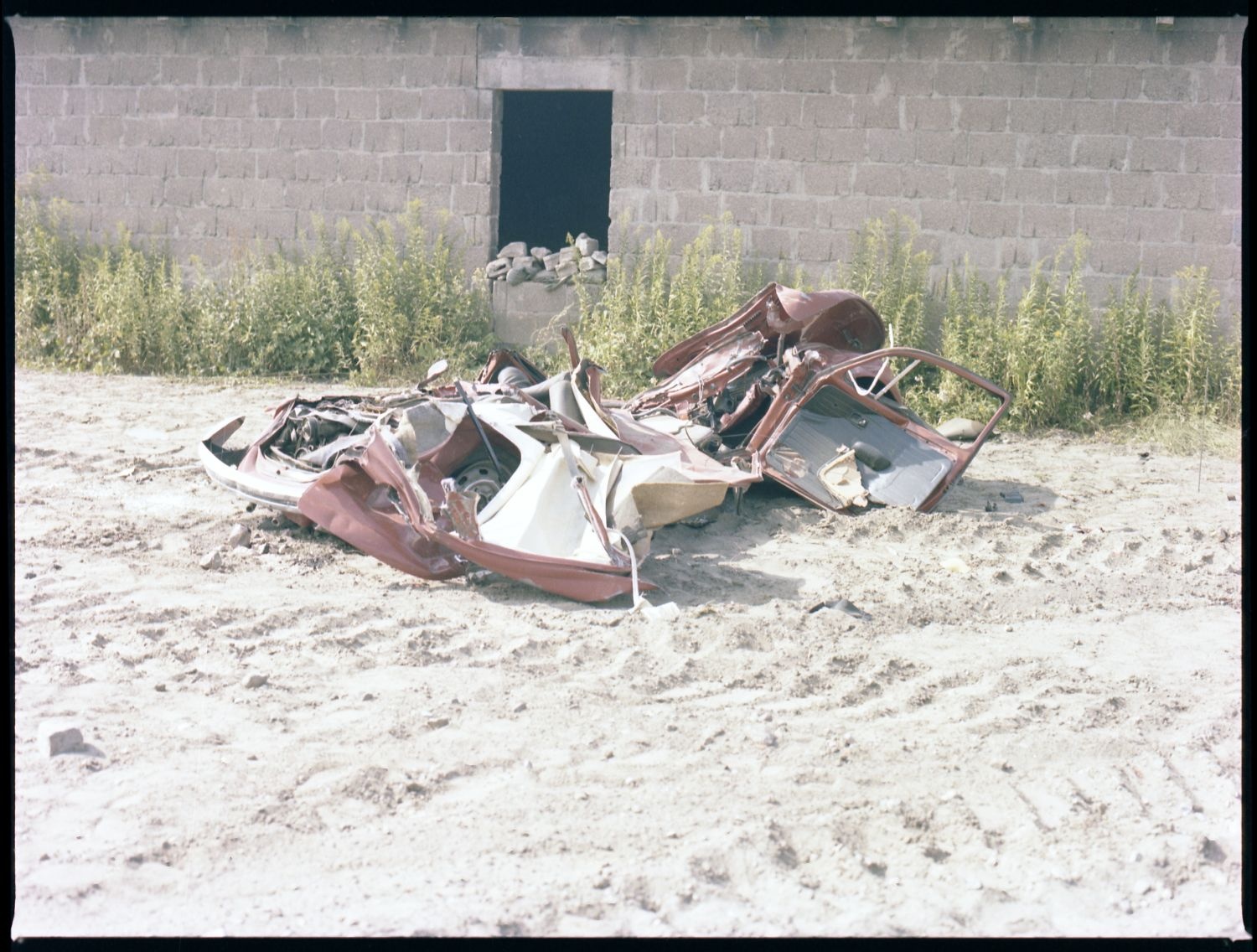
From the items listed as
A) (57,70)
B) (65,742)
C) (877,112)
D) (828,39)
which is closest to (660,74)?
(828,39)

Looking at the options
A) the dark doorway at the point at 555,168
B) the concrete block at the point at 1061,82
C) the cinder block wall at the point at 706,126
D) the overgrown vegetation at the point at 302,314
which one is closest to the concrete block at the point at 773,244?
the cinder block wall at the point at 706,126

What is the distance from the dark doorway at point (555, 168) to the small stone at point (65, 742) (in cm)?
1295

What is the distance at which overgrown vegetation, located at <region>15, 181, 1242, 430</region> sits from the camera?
10.6 m

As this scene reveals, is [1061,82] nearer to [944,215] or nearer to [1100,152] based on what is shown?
[1100,152]

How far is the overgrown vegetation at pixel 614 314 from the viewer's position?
10.6 m

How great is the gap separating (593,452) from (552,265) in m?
6.01

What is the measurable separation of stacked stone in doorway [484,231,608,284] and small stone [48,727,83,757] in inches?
329

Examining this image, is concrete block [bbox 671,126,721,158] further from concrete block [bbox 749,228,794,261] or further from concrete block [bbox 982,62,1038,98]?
concrete block [bbox 982,62,1038,98]

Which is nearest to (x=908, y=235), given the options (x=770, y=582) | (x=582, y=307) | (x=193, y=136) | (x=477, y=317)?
(x=582, y=307)

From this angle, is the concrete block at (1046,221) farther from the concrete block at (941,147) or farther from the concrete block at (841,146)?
the concrete block at (841,146)

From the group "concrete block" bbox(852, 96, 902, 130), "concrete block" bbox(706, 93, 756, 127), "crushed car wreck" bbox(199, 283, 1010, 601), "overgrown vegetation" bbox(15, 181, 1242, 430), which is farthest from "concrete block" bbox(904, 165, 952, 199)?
"crushed car wreck" bbox(199, 283, 1010, 601)

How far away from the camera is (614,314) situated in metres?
11.4

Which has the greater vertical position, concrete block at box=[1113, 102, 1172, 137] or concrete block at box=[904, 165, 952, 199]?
concrete block at box=[1113, 102, 1172, 137]

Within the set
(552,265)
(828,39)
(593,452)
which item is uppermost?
(828,39)
